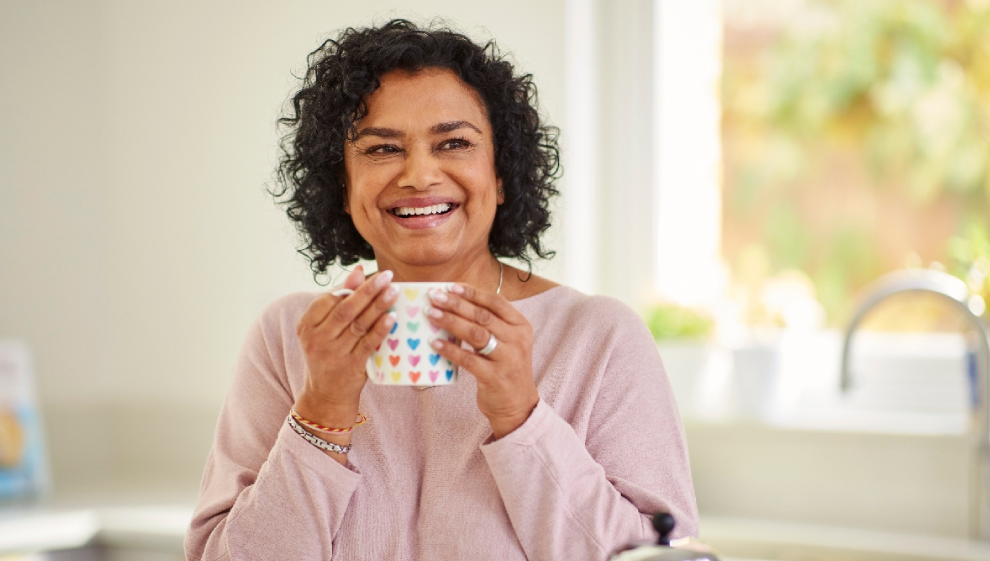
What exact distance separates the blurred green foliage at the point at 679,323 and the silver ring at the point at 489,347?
1.17m

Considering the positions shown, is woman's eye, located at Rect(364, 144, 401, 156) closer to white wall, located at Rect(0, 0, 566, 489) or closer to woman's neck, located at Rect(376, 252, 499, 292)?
woman's neck, located at Rect(376, 252, 499, 292)

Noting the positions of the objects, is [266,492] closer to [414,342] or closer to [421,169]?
[414,342]

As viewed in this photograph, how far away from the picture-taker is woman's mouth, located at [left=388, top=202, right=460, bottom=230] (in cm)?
115

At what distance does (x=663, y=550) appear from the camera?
76 centimetres

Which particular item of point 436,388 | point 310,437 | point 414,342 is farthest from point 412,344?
point 436,388

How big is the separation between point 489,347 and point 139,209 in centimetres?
177

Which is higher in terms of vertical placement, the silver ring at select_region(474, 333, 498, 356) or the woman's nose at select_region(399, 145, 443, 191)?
the woman's nose at select_region(399, 145, 443, 191)

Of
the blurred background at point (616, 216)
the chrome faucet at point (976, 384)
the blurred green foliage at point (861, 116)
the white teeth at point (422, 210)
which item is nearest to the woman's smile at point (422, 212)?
the white teeth at point (422, 210)

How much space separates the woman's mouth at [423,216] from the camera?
115cm

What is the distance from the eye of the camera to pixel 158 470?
2.39 meters

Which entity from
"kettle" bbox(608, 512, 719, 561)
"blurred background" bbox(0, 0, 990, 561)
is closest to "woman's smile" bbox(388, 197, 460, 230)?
"kettle" bbox(608, 512, 719, 561)

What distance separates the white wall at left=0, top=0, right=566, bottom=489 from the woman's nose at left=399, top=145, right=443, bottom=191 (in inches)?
44.2

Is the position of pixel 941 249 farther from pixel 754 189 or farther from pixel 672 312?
pixel 672 312

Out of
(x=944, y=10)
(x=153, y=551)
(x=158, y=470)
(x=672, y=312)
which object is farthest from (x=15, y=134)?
(x=944, y=10)
